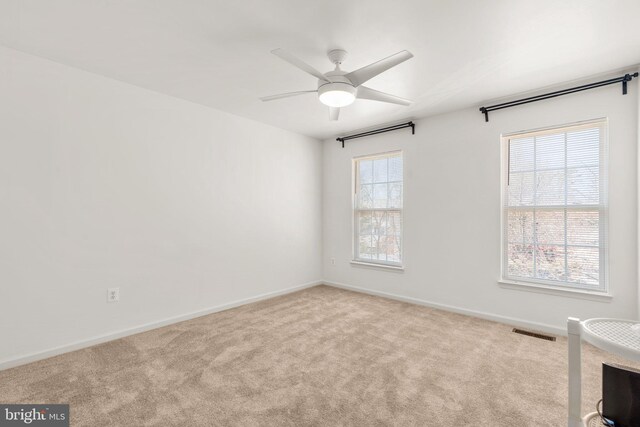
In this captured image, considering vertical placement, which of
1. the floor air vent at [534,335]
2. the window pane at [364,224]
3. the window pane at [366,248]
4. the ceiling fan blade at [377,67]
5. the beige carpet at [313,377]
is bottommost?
the beige carpet at [313,377]

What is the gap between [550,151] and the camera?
318 cm

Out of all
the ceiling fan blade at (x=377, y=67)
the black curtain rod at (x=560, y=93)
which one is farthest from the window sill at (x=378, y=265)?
the ceiling fan blade at (x=377, y=67)

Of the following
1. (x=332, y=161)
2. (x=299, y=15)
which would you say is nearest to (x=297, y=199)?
(x=332, y=161)

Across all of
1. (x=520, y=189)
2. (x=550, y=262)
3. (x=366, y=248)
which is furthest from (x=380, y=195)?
(x=550, y=262)

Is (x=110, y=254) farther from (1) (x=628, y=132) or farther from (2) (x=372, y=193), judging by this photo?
(1) (x=628, y=132)

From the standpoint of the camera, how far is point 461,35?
220 cm

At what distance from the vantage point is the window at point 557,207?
115 inches

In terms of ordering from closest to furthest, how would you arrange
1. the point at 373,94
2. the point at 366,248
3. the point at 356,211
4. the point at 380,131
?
the point at 373,94
the point at 380,131
the point at 366,248
the point at 356,211

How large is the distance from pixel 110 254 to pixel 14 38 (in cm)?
184

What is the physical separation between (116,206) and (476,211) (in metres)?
3.91

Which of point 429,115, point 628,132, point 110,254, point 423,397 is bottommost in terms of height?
point 423,397

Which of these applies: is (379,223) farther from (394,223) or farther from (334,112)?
(334,112)

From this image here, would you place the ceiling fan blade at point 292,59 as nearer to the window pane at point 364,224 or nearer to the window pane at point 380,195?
the window pane at point 380,195

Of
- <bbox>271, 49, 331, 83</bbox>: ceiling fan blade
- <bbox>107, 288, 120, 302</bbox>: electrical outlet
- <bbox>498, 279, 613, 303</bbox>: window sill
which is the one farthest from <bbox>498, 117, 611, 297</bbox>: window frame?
<bbox>107, 288, 120, 302</bbox>: electrical outlet
